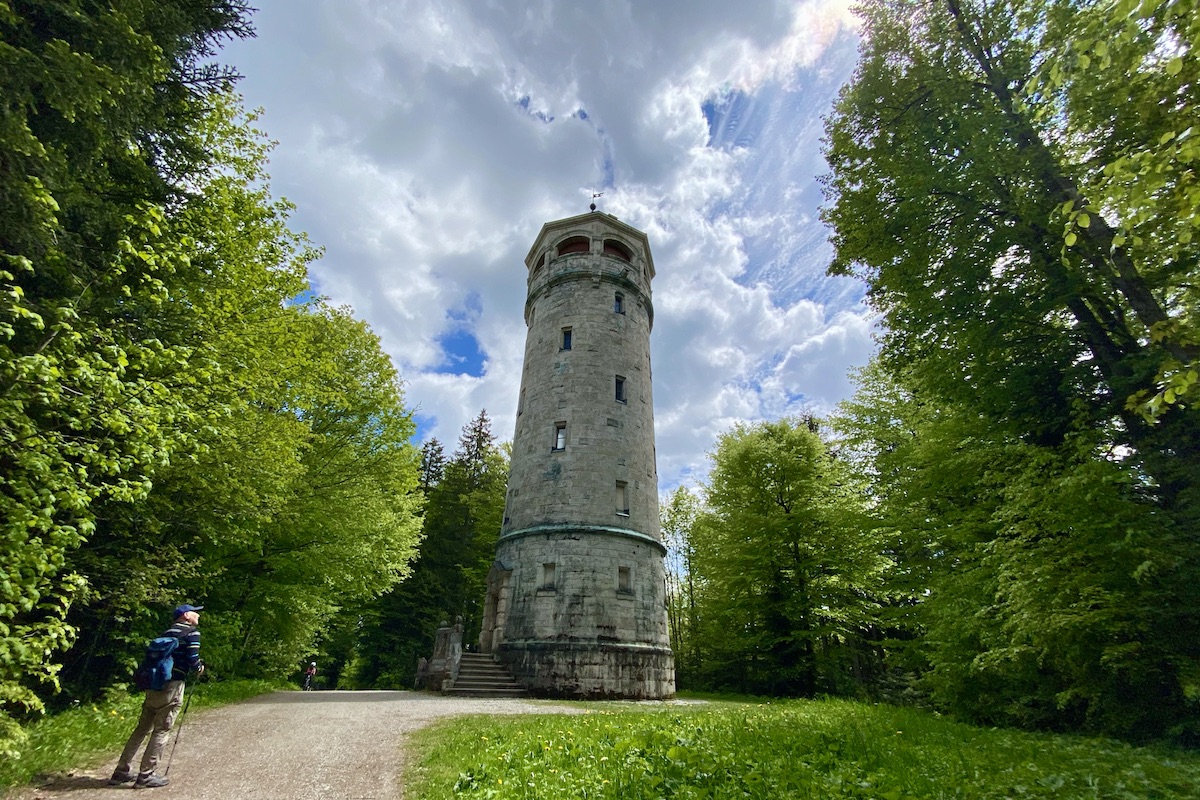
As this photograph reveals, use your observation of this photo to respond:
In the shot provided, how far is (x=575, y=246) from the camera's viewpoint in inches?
907

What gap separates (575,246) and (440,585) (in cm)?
1886

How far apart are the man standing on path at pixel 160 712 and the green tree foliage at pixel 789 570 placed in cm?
1620

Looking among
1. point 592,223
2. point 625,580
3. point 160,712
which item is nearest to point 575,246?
point 592,223

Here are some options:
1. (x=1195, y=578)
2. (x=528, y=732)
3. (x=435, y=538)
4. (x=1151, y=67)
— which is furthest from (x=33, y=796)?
(x=435, y=538)

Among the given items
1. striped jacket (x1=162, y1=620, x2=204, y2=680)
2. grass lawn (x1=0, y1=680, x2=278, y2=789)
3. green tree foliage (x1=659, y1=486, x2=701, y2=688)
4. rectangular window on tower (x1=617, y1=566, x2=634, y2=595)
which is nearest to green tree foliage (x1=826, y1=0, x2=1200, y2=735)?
rectangular window on tower (x1=617, y1=566, x2=634, y2=595)

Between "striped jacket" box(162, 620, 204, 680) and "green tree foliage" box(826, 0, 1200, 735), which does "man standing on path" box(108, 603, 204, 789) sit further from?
"green tree foliage" box(826, 0, 1200, 735)

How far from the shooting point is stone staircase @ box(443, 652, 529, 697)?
15.1 m

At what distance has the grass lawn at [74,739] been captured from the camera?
5281mm

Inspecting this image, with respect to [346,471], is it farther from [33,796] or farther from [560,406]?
[33,796]

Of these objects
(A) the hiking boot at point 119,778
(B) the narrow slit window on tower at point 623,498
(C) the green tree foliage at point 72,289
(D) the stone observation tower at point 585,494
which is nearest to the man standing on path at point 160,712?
(A) the hiking boot at point 119,778

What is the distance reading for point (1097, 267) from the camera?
771 cm

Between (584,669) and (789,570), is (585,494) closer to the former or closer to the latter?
(584,669)

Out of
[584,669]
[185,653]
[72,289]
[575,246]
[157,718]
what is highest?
[575,246]

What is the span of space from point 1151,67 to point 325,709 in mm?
17476
